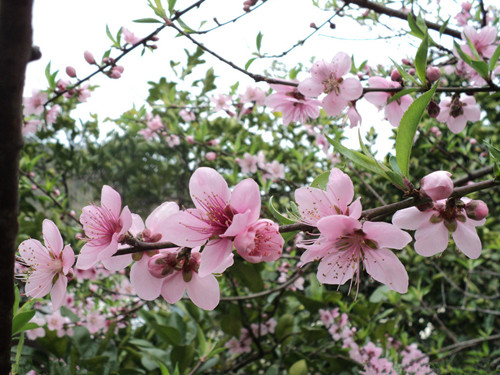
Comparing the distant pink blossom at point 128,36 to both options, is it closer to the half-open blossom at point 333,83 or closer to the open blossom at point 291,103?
the open blossom at point 291,103

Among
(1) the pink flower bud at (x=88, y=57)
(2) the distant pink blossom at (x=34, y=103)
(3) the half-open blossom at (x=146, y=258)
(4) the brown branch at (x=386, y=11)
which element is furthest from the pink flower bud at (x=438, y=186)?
(2) the distant pink blossom at (x=34, y=103)

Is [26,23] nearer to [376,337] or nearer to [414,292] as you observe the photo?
[376,337]

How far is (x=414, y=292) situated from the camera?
2.10 meters

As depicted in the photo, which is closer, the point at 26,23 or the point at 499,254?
the point at 26,23

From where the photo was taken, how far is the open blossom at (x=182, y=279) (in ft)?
2.00

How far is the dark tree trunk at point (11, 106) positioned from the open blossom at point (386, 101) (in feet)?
2.77

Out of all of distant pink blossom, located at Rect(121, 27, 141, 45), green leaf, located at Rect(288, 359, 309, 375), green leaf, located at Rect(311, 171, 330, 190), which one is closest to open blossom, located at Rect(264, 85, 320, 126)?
green leaf, located at Rect(311, 171, 330, 190)

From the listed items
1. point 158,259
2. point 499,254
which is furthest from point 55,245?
point 499,254

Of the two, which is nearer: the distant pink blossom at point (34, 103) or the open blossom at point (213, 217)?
the open blossom at point (213, 217)

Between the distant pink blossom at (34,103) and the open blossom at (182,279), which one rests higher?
the distant pink blossom at (34,103)

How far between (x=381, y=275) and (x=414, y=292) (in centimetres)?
168

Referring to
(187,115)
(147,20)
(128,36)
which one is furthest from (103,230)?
(187,115)

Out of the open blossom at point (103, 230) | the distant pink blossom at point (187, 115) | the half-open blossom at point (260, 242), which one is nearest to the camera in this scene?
the half-open blossom at point (260, 242)

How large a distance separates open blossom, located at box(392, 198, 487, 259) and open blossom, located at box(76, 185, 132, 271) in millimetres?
416
